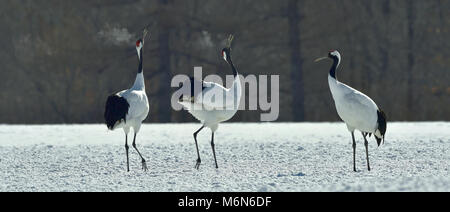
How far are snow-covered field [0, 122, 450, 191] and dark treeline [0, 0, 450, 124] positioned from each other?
5327mm

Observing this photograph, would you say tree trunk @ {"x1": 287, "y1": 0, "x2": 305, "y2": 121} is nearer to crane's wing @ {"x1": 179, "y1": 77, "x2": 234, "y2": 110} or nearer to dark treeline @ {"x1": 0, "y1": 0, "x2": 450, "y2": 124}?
dark treeline @ {"x1": 0, "y1": 0, "x2": 450, "y2": 124}

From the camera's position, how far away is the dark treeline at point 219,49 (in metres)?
20.3

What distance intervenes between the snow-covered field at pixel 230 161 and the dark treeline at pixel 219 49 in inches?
210

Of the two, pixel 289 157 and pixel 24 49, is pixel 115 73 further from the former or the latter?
pixel 289 157

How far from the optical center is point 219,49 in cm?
2023

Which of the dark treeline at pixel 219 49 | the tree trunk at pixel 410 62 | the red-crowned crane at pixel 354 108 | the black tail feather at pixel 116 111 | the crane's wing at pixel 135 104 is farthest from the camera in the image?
the tree trunk at pixel 410 62

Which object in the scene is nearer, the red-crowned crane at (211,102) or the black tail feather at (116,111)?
the black tail feather at (116,111)

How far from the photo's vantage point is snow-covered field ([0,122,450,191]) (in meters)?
7.39

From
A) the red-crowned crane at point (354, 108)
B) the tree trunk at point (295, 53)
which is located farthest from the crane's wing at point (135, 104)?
the tree trunk at point (295, 53)

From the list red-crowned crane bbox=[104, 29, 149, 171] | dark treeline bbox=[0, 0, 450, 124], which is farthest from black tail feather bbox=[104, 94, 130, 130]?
dark treeline bbox=[0, 0, 450, 124]

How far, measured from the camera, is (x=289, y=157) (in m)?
10.2

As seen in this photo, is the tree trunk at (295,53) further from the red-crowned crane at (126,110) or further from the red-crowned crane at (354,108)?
the red-crowned crane at (126,110)

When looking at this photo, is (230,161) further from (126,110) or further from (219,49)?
(219,49)

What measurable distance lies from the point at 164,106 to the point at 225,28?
3.00m
